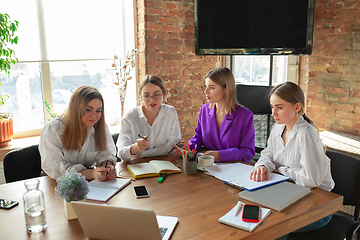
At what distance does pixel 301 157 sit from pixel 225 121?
0.71m

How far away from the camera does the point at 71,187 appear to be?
122cm

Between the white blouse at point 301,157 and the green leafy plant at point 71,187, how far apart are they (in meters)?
0.97

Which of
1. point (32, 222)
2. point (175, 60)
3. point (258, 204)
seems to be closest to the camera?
point (32, 222)

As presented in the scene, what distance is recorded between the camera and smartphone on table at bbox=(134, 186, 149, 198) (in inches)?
→ 56.9

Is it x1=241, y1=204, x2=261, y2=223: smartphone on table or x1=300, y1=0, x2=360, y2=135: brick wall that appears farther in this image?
x1=300, y1=0, x2=360, y2=135: brick wall

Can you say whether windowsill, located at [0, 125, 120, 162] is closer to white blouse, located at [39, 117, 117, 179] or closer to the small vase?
white blouse, located at [39, 117, 117, 179]

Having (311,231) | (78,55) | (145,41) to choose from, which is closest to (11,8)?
(78,55)

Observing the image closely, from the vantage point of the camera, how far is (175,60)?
3.57 meters

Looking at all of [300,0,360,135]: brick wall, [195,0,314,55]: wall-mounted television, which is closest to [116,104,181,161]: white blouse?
[195,0,314,55]: wall-mounted television

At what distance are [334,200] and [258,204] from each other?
0.35 metres

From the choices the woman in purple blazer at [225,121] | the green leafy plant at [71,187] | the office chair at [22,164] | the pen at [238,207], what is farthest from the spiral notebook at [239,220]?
the office chair at [22,164]

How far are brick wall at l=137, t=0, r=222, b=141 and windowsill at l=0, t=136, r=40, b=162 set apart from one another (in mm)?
1305

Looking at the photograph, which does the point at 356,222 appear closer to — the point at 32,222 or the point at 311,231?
the point at 311,231

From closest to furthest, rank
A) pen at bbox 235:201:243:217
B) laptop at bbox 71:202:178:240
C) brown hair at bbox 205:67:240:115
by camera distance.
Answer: laptop at bbox 71:202:178:240 < pen at bbox 235:201:243:217 < brown hair at bbox 205:67:240:115
